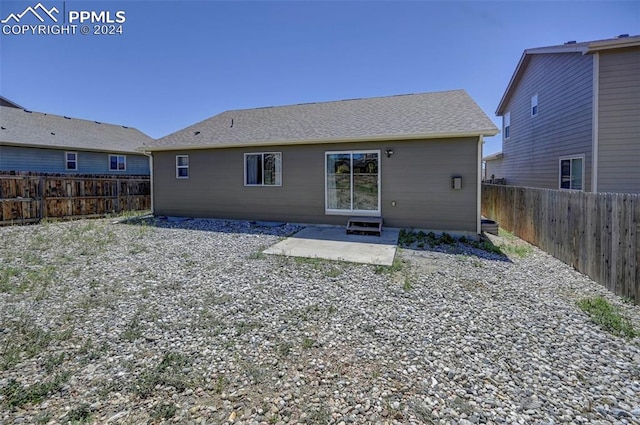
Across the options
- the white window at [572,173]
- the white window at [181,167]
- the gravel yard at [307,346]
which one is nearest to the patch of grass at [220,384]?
the gravel yard at [307,346]

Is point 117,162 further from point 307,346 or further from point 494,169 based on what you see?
point 494,169

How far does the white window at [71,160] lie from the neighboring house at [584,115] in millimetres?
21065

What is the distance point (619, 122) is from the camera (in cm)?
841

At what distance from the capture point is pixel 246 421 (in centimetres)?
222

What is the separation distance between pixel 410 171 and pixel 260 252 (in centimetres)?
480

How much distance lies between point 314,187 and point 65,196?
9738mm

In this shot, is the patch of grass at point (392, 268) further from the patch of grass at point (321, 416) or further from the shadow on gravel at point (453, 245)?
the patch of grass at point (321, 416)

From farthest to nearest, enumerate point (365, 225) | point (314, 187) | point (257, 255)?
point (314, 187) < point (365, 225) < point (257, 255)

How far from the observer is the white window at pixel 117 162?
57.6 feet

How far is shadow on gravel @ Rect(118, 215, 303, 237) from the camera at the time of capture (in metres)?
9.46

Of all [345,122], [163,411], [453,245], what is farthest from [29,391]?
[345,122]

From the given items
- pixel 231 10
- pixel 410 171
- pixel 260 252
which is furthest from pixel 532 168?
pixel 231 10

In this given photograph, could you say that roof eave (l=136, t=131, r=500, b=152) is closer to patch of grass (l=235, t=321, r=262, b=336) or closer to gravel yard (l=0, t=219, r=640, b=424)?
gravel yard (l=0, t=219, r=640, b=424)

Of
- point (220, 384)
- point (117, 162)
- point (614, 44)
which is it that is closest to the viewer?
point (220, 384)
